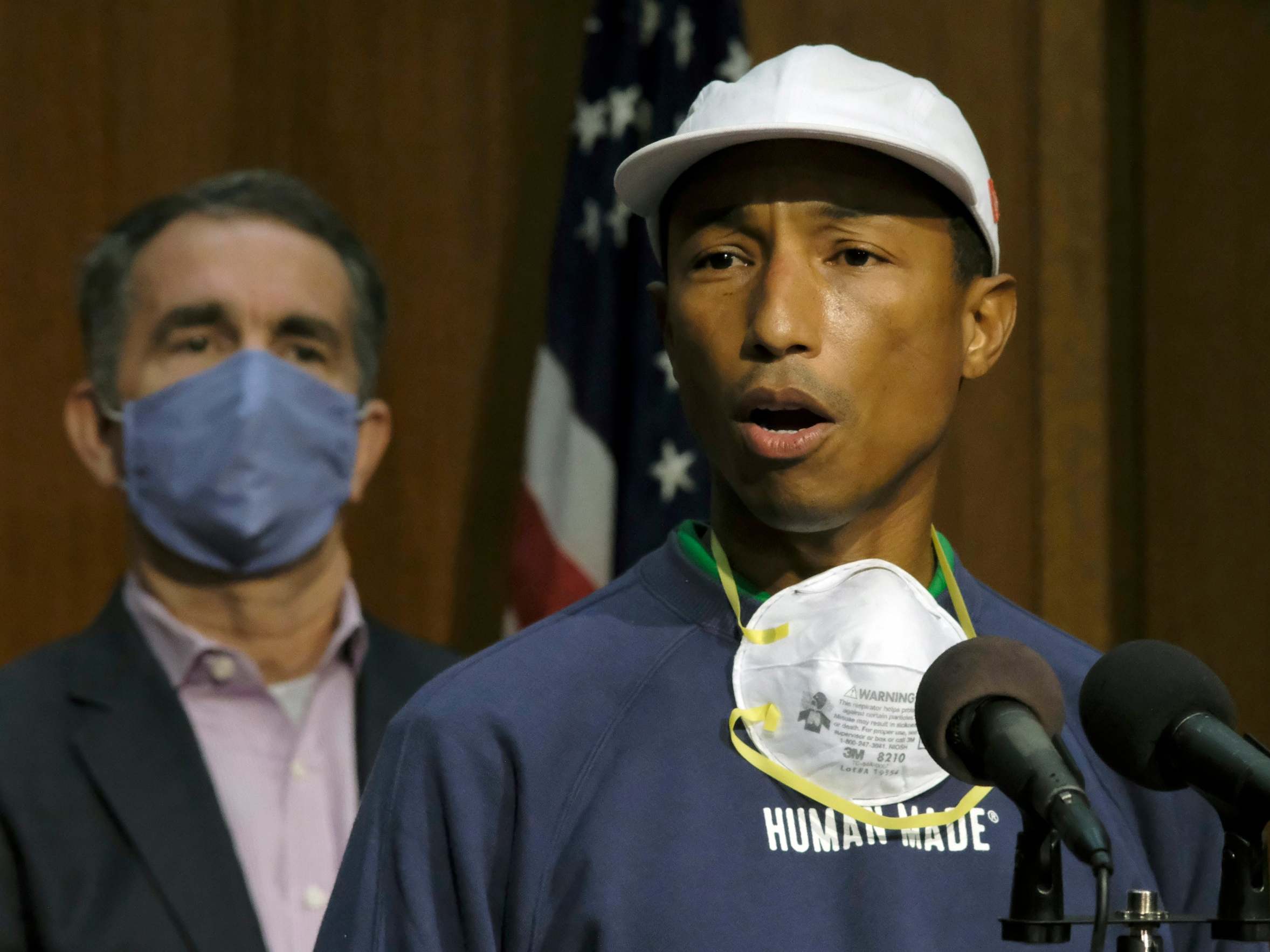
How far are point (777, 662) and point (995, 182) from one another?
2824mm

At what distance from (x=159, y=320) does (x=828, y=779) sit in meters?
2.04

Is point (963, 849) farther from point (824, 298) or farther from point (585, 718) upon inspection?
point (824, 298)

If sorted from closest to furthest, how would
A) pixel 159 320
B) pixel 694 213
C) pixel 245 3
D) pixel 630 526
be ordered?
pixel 694 213, pixel 159 320, pixel 630 526, pixel 245 3

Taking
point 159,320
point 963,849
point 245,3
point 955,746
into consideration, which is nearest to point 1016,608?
point 963,849

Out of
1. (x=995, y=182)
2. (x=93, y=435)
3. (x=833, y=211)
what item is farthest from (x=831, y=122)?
(x=995, y=182)

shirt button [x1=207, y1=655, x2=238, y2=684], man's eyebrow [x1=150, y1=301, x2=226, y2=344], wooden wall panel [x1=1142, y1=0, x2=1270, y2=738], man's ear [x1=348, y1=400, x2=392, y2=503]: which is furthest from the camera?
wooden wall panel [x1=1142, y1=0, x2=1270, y2=738]

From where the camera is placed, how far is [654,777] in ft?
5.56

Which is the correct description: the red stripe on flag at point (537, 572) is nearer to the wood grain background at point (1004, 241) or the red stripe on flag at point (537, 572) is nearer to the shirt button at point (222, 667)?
the wood grain background at point (1004, 241)

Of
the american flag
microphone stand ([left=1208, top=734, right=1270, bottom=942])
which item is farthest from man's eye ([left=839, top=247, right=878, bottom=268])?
the american flag

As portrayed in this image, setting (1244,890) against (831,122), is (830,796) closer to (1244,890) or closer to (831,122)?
(1244,890)

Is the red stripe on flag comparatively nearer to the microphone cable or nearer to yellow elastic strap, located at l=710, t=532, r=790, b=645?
yellow elastic strap, located at l=710, t=532, r=790, b=645

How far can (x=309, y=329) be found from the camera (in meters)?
3.38

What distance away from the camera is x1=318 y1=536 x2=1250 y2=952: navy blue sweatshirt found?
1.61 m

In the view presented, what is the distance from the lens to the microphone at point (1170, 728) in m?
1.31
